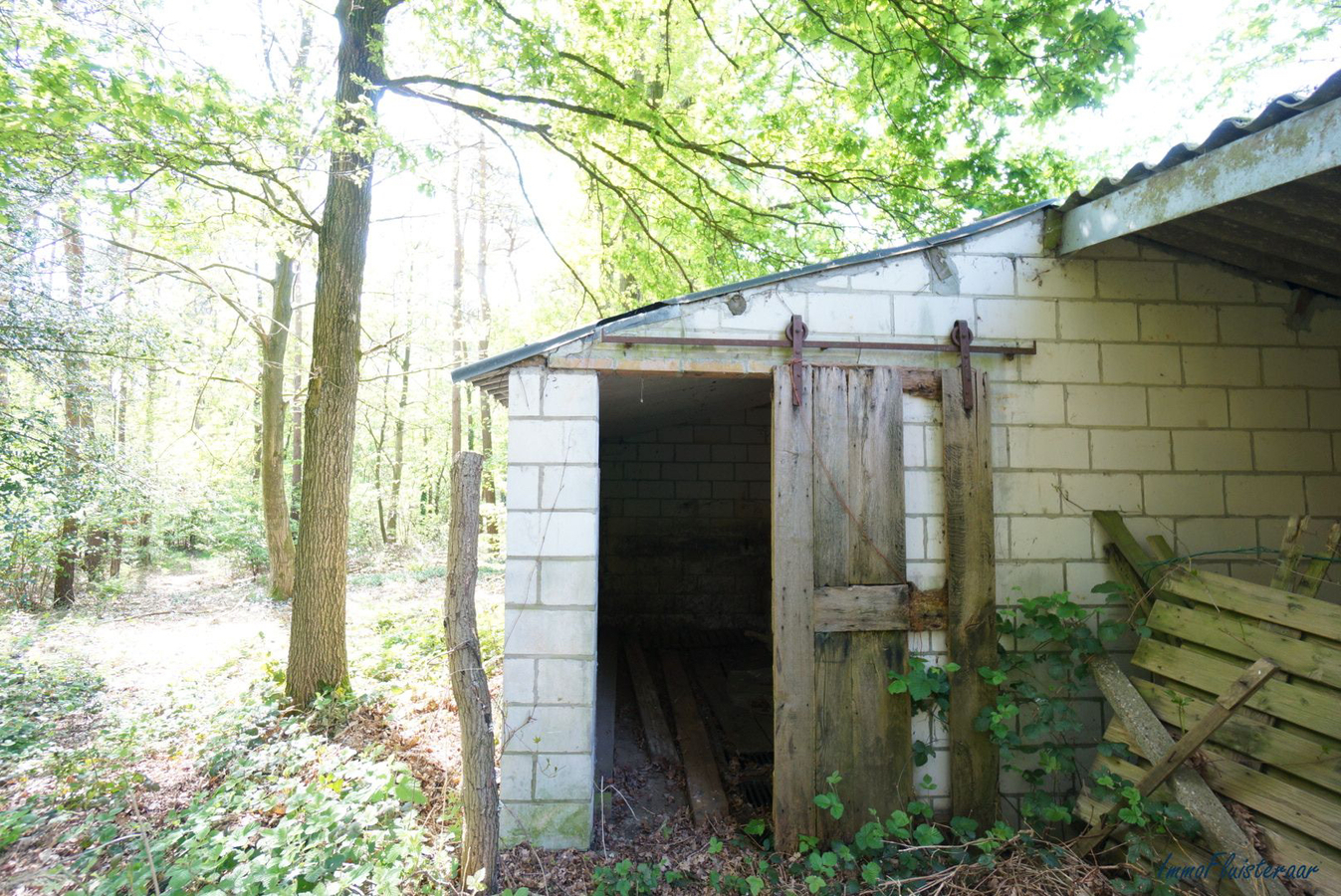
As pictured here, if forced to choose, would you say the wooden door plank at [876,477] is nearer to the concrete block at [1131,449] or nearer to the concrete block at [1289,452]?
the concrete block at [1131,449]

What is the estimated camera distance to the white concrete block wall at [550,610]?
3.49 m

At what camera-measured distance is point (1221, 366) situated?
3.86 meters

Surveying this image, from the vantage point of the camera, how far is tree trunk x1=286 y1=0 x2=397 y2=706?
18.8 feet

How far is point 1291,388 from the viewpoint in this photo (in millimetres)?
3879

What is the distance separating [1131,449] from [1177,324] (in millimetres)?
789

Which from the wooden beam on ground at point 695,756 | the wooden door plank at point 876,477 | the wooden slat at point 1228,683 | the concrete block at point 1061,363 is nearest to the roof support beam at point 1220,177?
the concrete block at point 1061,363

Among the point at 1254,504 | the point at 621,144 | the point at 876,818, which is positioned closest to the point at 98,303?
the point at 621,144

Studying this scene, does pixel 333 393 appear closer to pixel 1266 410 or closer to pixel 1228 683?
pixel 1228 683

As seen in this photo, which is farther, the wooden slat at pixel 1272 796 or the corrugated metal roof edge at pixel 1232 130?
the wooden slat at pixel 1272 796

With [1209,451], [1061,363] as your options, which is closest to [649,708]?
[1061,363]

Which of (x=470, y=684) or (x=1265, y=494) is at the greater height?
(x=1265, y=494)

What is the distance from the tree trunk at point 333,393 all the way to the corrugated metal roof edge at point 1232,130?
551cm

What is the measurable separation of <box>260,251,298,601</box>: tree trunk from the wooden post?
778 centimetres

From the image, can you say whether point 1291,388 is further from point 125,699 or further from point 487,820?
point 125,699
